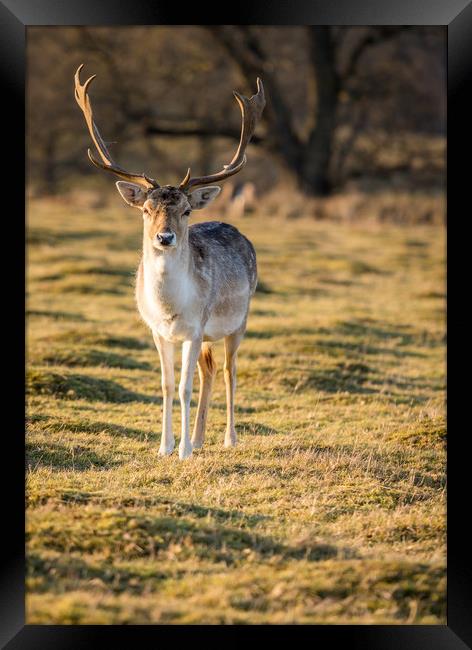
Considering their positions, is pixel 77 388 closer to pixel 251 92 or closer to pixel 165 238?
pixel 165 238

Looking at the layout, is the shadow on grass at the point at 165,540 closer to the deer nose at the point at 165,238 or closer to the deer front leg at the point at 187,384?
the deer front leg at the point at 187,384

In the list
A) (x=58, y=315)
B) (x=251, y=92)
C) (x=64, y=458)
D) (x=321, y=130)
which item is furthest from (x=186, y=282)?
(x=321, y=130)

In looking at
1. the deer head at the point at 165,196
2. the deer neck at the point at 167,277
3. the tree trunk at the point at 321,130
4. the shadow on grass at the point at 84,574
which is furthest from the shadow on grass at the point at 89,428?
the tree trunk at the point at 321,130

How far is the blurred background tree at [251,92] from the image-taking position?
3088 centimetres

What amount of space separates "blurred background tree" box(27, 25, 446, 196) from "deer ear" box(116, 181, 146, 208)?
21.2 m

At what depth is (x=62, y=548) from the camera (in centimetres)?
658

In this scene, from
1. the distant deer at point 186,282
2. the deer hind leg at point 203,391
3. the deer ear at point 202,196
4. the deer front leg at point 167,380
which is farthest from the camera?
the deer hind leg at point 203,391

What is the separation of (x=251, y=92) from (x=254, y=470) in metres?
22.3

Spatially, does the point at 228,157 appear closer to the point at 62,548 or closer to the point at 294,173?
the point at 294,173

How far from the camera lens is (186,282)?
8938mm

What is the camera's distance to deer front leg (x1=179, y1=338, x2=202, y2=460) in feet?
29.2

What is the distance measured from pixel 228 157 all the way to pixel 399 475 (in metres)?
30.4

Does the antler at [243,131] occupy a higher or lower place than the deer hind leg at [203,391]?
higher
